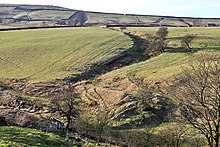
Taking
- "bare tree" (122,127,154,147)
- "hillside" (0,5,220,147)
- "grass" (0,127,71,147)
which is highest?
"hillside" (0,5,220,147)

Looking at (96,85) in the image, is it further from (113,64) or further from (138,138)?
(138,138)

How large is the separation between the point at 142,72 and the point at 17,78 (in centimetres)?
2620

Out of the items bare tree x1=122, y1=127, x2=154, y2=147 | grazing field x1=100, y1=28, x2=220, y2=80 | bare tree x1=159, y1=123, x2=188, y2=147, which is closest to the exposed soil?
grazing field x1=100, y1=28, x2=220, y2=80

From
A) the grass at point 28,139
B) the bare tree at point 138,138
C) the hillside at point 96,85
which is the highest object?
the hillside at point 96,85

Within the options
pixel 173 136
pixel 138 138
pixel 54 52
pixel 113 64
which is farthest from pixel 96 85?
pixel 173 136

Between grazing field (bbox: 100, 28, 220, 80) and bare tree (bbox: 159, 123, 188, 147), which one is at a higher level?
grazing field (bbox: 100, 28, 220, 80)

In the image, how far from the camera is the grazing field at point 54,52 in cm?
7962

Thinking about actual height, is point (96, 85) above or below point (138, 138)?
above

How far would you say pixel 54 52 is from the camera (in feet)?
305

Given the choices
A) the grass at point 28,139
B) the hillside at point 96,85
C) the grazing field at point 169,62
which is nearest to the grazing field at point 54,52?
the hillside at point 96,85

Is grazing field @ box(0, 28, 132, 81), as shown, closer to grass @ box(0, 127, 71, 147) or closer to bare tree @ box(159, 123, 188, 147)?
bare tree @ box(159, 123, 188, 147)

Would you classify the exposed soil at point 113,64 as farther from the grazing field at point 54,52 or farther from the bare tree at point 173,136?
the bare tree at point 173,136

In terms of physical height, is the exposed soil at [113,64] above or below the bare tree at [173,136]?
above

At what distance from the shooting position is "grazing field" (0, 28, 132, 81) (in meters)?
79.6
